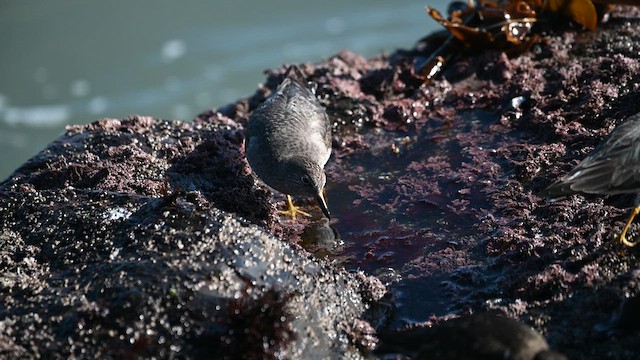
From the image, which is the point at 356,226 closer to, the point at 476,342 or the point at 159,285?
the point at 159,285

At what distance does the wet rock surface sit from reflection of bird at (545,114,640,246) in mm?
208

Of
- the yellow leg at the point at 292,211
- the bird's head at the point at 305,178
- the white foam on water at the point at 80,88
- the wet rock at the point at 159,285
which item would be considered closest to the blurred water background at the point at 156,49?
the white foam on water at the point at 80,88

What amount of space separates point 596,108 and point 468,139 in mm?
872

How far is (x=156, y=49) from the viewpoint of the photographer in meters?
14.6

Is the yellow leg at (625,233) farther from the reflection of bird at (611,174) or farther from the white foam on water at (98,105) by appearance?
the white foam on water at (98,105)

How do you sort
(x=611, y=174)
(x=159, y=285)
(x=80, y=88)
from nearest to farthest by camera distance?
(x=159, y=285) → (x=611, y=174) → (x=80, y=88)

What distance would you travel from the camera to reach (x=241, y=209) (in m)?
4.75

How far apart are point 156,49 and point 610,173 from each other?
11.9 meters

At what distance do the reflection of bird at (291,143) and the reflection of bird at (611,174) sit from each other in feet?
4.86

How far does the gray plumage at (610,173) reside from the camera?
153 inches

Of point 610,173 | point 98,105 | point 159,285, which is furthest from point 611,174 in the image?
point 98,105

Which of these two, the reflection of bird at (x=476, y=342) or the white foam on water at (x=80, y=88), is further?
the white foam on water at (x=80, y=88)

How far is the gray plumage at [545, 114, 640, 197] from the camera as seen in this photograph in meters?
3.88

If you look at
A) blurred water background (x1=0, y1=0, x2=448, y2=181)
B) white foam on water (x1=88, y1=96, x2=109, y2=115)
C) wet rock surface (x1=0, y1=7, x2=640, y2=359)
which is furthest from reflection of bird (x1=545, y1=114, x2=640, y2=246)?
white foam on water (x1=88, y1=96, x2=109, y2=115)
